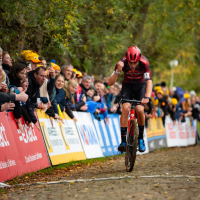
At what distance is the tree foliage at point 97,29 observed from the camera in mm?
11789

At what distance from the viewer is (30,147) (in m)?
8.94

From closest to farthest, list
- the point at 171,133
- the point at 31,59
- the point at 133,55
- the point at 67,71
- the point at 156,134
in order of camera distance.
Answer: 1. the point at 133,55
2. the point at 31,59
3. the point at 67,71
4. the point at 156,134
5. the point at 171,133

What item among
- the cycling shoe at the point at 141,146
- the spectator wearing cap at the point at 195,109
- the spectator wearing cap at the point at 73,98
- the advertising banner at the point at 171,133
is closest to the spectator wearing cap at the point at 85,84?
the spectator wearing cap at the point at 73,98

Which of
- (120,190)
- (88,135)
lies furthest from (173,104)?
(120,190)

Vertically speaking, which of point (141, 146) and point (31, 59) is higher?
point (31, 59)

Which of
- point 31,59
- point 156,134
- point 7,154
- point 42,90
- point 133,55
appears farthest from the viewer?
point 156,134

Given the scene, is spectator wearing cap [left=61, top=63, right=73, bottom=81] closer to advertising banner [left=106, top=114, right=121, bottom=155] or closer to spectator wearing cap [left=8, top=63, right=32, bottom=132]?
advertising banner [left=106, top=114, right=121, bottom=155]

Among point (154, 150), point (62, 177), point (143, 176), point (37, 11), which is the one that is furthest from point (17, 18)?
point (154, 150)

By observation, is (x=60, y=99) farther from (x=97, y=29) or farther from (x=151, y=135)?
(x=151, y=135)

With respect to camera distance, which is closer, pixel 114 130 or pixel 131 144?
pixel 131 144

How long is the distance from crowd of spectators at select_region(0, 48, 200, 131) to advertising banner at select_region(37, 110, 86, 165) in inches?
9.4

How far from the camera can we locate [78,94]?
12.6m

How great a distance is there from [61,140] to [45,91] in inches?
54.6

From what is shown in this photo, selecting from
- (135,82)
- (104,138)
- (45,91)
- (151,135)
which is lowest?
(151,135)
